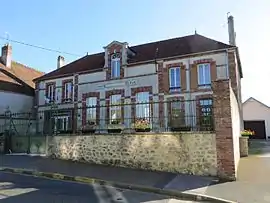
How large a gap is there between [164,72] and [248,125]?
64.6ft

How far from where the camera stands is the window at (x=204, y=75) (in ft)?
65.4

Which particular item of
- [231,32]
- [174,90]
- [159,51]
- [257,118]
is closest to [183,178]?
[174,90]

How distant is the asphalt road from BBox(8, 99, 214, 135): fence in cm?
488

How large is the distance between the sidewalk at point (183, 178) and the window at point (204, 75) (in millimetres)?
8392

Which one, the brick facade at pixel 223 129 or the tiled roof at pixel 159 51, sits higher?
the tiled roof at pixel 159 51

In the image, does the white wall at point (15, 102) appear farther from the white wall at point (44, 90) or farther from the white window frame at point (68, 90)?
the white window frame at point (68, 90)

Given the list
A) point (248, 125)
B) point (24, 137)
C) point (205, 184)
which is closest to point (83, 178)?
point (205, 184)

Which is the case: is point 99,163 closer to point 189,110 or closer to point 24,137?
point 24,137

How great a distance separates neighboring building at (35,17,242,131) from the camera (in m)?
19.5

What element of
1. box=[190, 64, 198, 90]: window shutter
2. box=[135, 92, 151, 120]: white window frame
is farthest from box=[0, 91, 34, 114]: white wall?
box=[190, 64, 198, 90]: window shutter

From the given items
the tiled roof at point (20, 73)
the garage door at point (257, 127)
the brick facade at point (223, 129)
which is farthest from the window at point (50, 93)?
the garage door at point (257, 127)

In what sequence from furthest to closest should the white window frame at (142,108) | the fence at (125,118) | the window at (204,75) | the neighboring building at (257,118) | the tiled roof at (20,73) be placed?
the neighboring building at (257,118)
the tiled roof at (20,73)
the window at (204,75)
the white window frame at (142,108)
the fence at (125,118)

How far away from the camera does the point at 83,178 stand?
9.52 meters

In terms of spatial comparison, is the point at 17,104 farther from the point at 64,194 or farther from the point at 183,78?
the point at 64,194
